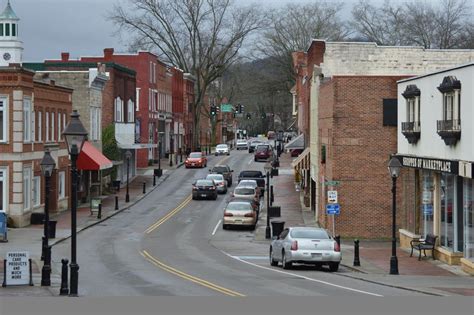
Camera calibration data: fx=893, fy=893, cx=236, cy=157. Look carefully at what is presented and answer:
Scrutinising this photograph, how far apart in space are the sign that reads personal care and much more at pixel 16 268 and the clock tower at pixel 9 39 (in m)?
43.3

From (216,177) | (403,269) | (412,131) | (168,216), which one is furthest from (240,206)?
(216,177)

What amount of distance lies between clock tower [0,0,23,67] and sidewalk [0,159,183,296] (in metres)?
12.6

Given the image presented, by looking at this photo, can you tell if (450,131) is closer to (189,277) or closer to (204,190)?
(189,277)

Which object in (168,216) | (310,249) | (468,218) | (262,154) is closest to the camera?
(468,218)

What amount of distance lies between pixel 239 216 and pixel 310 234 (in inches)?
681

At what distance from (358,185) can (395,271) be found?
38.6ft

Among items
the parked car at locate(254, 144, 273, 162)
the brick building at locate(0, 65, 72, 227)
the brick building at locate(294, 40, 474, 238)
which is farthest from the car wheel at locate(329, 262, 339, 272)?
the parked car at locate(254, 144, 273, 162)

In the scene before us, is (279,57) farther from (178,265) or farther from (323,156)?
(178,265)

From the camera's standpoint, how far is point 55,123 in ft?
166

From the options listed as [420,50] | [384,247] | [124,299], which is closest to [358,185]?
[384,247]

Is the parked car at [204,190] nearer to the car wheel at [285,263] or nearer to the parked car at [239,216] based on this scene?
the parked car at [239,216]

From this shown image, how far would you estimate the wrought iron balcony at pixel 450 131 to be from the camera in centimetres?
2770

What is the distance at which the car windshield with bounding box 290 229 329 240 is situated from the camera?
28688 mm

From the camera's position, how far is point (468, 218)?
27.8 m
